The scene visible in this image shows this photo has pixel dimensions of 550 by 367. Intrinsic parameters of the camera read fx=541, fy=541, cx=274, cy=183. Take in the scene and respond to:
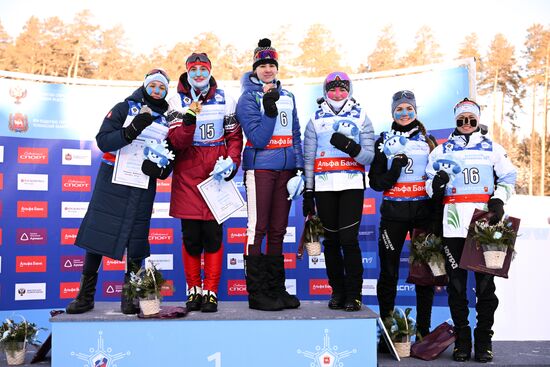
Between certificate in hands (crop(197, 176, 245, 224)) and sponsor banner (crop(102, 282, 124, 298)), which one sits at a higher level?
certificate in hands (crop(197, 176, 245, 224))

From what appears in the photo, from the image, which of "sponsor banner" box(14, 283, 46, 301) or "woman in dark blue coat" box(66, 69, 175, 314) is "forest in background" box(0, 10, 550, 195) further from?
"woman in dark blue coat" box(66, 69, 175, 314)

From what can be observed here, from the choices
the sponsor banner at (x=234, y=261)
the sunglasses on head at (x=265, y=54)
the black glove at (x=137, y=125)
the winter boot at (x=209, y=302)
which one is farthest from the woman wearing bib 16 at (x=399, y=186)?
the sponsor banner at (x=234, y=261)

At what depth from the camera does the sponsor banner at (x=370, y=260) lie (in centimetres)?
540

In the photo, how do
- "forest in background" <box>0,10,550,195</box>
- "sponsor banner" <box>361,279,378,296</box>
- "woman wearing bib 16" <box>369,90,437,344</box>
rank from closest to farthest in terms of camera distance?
"woman wearing bib 16" <box>369,90,437,344</box>
"sponsor banner" <box>361,279,378,296</box>
"forest in background" <box>0,10,550,195</box>

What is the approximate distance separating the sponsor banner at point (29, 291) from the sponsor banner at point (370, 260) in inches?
125

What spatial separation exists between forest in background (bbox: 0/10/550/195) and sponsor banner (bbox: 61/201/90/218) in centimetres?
1335

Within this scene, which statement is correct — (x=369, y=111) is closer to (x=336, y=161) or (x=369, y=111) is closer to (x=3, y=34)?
(x=336, y=161)

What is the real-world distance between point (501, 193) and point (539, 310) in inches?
92.4

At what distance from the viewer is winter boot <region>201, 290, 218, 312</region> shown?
364 centimetres

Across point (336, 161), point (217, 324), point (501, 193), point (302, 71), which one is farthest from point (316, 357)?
point (302, 71)

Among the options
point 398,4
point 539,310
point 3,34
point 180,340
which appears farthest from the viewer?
point 398,4

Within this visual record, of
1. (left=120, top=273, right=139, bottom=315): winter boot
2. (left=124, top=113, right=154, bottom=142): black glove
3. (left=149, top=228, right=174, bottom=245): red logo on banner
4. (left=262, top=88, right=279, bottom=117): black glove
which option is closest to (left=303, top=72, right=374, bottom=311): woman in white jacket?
(left=262, top=88, right=279, bottom=117): black glove

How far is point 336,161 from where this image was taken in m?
3.77

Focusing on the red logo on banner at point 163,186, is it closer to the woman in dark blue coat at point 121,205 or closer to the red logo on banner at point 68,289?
the red logo on banner at point 68,289
